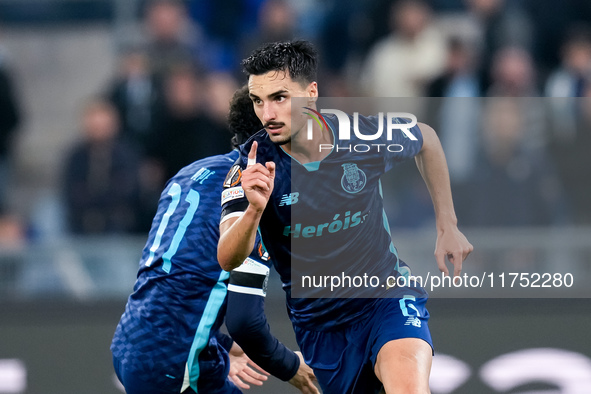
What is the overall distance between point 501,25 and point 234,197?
17.4 ft

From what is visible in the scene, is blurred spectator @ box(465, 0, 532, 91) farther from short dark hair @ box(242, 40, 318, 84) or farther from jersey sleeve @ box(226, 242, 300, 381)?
jersey sleeve @ box(226, 242, 300, 381)

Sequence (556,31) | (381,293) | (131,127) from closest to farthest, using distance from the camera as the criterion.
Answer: (381,293)
(131,127)
(556,31)

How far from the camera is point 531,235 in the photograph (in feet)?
21.1

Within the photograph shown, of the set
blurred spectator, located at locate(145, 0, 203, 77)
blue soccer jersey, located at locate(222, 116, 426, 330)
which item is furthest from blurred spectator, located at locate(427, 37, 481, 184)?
blurred spectator, located at locate(145, 0, 203, 77)

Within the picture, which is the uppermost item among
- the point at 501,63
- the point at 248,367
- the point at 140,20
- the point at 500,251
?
the point at 140,20

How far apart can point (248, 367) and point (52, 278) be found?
223 cm

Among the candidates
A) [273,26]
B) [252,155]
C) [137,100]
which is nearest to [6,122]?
[137,100]

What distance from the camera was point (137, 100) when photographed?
7.82m

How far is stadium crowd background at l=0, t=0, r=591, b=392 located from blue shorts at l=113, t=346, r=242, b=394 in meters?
1.97

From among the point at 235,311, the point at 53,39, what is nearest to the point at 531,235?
the point at 235,311

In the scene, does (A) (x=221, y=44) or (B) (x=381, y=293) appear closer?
(B) (x=381, y=293)

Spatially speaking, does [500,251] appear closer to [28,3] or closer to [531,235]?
[531,235]

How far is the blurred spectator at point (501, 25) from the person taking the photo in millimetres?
8305

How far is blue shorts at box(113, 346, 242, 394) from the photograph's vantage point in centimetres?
426
